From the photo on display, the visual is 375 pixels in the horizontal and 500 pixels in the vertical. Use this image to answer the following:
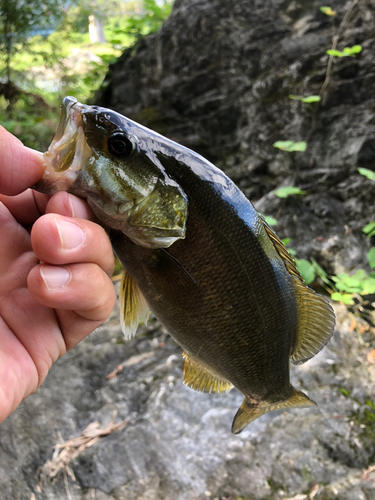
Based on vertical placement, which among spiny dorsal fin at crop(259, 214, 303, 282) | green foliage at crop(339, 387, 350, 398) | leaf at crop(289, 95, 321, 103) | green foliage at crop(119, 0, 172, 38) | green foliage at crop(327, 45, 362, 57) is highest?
green foliage at crop(119, 0, 172, 38)

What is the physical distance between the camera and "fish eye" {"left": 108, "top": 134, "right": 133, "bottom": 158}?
3.34 feet

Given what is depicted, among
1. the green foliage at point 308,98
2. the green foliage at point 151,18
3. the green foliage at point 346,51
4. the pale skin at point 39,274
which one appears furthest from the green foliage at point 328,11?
the pale skin at point 39,274

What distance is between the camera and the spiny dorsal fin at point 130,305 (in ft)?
4.24

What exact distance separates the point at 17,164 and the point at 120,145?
0.35 meters

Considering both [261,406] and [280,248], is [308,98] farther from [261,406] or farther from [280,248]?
[261,406]

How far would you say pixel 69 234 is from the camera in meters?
0.95

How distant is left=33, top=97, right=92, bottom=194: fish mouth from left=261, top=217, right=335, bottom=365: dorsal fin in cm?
85

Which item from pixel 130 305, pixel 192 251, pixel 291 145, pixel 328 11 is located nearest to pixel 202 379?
pixel 130 305

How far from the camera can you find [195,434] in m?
2.22

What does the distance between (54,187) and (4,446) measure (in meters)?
2.00

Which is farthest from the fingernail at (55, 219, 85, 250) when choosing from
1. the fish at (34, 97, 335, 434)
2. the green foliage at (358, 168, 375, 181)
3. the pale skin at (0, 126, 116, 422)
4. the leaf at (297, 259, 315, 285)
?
the green foliage at (358, 168, 375, 181)

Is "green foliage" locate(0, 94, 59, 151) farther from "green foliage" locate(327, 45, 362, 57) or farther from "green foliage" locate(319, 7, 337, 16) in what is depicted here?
"green foliage" locate(327, 45, 362, 57)

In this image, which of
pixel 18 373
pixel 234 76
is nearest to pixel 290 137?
pixel 234 76

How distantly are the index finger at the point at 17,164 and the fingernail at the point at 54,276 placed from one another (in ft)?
1.05
